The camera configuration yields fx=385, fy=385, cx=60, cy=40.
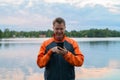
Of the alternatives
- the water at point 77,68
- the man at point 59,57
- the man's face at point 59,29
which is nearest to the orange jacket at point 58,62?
the man at point 59,57

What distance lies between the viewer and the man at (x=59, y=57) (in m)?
4.18

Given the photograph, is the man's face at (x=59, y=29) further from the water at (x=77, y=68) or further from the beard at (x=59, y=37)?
the water at (x=77, y=68)

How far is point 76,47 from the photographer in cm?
431

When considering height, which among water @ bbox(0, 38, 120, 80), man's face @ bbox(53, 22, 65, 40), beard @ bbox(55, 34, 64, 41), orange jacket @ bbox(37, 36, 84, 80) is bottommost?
water @ bbox(0, 38, 120, 80)

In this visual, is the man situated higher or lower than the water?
higher

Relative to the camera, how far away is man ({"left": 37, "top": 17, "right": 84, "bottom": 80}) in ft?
13.7

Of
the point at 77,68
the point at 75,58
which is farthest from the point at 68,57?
the point at 77,68

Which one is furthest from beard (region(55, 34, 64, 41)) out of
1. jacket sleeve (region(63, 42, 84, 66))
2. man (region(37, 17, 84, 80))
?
jacket sleeve (region(63, 42, 84, 66))

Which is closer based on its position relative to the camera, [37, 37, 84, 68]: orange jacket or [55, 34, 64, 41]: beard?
[37, 37, 84, 68]: orange jacket

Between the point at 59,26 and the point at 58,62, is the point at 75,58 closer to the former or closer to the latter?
the point at 58,62

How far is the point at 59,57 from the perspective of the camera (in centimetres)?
425

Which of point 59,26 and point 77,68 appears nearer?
point 59,26

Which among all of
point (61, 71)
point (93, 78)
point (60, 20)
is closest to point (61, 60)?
point (61, 71)

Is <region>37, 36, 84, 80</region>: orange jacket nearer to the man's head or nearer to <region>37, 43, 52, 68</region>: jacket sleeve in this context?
<region>37, 43, 52, 68</region>: jacket sleeve
